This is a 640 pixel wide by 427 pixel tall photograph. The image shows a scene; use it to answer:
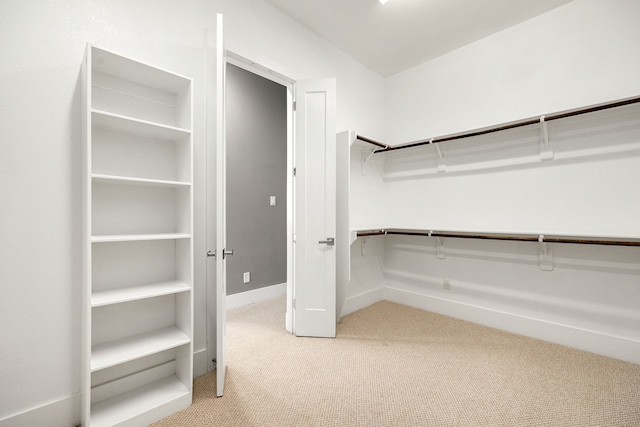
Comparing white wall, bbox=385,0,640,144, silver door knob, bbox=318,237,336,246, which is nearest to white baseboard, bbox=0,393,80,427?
silver door knob, bbox=318,237,336,246

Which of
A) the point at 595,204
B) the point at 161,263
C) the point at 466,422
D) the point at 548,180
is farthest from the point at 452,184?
the point at 161,263

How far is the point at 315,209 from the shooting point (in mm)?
2559

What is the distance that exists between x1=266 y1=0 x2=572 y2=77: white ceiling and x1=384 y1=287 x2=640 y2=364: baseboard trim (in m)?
2.77

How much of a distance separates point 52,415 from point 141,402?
A: 0.39 meters

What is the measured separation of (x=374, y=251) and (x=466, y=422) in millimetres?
2134

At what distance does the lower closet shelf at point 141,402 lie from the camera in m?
1.40

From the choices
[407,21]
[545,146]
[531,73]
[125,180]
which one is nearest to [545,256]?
[545,146]

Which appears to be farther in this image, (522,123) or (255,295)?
(255,295)

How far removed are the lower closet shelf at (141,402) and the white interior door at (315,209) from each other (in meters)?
1.11

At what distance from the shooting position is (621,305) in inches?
84.7

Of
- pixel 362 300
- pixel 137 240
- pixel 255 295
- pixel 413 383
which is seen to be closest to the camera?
pixel 137 240

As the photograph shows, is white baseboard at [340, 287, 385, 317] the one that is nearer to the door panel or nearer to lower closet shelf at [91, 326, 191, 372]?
the door panel

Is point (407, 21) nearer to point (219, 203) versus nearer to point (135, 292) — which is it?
point (219, 203)

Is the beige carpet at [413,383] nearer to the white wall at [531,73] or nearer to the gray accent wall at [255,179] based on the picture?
the gray accent wall at [255,179]
